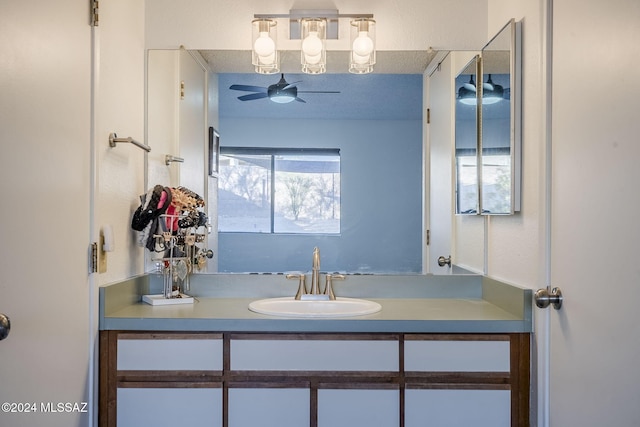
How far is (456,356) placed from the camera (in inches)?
71.5

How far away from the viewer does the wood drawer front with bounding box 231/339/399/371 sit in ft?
5.94

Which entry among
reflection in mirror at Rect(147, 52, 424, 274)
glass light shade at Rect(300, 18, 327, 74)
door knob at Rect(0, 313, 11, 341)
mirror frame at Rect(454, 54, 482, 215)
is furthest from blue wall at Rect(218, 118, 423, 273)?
door knob at Rect(0, 313, 11, 341)

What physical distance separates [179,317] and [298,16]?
4.34ft

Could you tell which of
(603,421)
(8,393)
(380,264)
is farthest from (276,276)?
(603,421)

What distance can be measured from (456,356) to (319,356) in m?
0.46

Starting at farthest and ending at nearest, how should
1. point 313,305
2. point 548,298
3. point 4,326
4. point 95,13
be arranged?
point 313,305, point 95,13, point 548,298, point 4,326

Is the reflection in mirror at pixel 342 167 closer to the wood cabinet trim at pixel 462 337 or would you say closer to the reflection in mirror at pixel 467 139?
the reflection in mirror at pixel 467 139

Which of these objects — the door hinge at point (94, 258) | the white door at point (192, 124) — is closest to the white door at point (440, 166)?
the white door at point (192, 124)

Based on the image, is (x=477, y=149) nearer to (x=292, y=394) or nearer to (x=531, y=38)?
(x=531, y=38)

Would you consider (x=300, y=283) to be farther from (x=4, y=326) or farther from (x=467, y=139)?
(x=4, y=326)

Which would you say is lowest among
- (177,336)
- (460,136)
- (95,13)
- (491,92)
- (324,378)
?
(324,378)

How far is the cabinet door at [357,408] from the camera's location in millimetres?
1805

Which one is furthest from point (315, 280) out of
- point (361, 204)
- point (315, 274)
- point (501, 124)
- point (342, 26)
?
point (342, 26)

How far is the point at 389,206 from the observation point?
91.2 inches
